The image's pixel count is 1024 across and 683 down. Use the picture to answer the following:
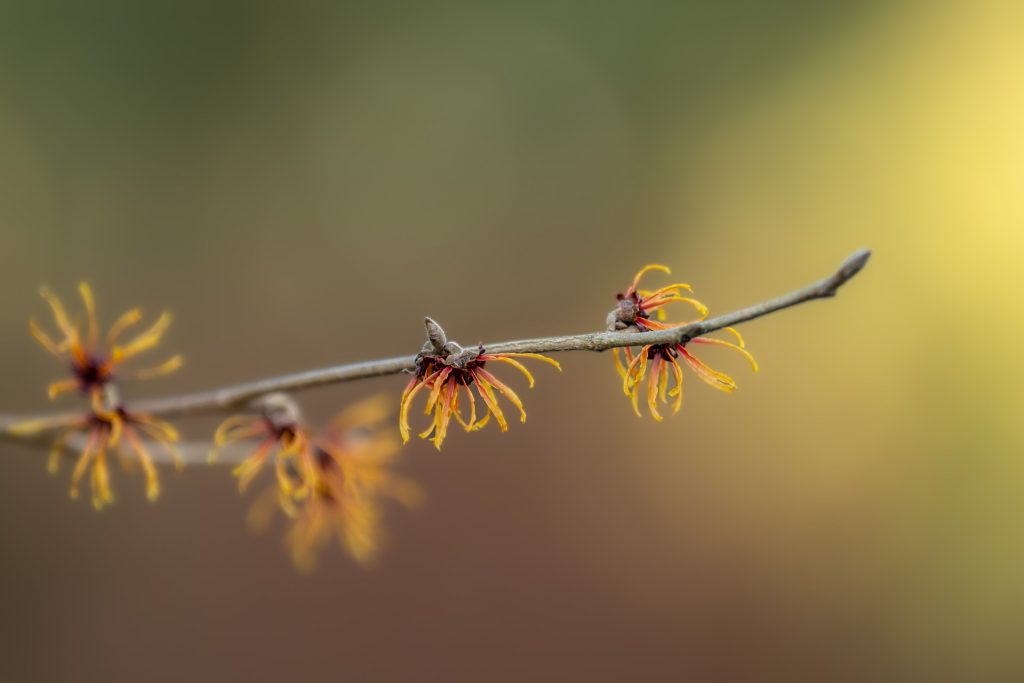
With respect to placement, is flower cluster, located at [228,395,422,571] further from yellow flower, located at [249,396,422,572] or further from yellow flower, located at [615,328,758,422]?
yellow flower, located at [615,328,758,422]

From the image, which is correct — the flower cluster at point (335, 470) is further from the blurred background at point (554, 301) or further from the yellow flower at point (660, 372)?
the blurred background at point (554, 301)

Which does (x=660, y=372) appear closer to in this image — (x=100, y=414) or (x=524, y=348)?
(x=524, y=348)

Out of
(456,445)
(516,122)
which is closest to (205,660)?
Result: (456,445)

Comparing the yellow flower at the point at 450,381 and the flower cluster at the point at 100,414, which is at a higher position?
the flower cluster at the point at 100,414

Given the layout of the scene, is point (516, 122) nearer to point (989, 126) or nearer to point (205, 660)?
point (989, 126)

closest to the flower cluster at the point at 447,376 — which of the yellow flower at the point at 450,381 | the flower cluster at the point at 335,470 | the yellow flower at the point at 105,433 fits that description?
the yellow flower at the point at 450,381

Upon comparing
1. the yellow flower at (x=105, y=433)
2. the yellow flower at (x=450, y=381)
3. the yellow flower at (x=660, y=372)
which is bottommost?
the yellow flower at (x=660, y=372)
